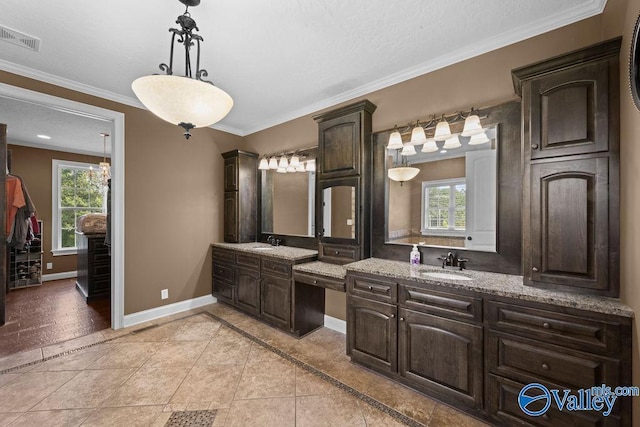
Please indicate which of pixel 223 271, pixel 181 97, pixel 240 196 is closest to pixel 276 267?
pixel 223 271

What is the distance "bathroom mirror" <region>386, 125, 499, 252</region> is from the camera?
7.08ft

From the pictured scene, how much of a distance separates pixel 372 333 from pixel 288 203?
6.97ft

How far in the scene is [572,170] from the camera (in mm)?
1588

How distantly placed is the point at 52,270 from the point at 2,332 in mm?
3055

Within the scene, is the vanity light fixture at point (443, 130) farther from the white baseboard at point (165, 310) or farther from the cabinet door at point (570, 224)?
the white baseboard at point (165, 310)

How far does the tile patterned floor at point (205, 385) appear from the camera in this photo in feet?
5.82

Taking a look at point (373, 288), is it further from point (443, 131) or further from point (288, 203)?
point (288, 203)

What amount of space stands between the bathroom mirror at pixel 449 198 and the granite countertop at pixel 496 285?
0.27 m

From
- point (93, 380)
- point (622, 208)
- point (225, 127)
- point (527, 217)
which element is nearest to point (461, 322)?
point (527, 217)

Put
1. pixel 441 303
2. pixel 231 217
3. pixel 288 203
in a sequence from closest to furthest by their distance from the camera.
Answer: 1. pixel 441 303
2. pixel 288 203
3. pixel 231 217

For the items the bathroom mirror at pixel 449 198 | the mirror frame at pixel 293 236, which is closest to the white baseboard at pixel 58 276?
the mirror frame at pixel 293 236

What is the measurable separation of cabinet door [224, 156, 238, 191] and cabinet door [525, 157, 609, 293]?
3500mm

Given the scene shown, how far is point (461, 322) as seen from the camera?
69.2 inches

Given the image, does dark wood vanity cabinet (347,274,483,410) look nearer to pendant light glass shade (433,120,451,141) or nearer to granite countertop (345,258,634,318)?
granite countertop (345,258,634,318)
